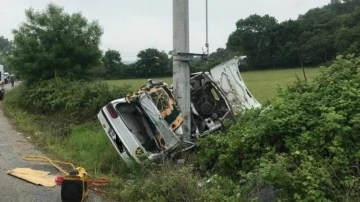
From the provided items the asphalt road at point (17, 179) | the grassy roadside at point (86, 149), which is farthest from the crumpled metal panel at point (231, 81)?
the asphalt road at point (17, 179)

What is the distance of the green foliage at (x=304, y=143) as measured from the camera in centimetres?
441

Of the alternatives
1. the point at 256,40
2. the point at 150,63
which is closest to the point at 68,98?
the point at 150,63

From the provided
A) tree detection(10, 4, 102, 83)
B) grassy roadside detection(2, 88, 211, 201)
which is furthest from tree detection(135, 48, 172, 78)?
grassy roadside detection(2, 88, 211, 201)

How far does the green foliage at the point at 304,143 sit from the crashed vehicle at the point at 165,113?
746 mm

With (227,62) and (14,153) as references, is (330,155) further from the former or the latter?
(14,153)

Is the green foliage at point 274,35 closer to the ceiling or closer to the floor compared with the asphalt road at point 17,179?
closer to the ceiling

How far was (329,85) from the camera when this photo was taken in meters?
6.04

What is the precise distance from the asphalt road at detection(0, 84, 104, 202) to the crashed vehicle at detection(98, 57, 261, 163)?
1.29 metres

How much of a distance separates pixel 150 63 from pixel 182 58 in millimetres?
57785

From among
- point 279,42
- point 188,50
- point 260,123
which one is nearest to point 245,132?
point 260,123

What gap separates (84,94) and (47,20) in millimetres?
10074

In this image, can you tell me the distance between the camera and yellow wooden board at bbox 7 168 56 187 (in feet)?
21.0

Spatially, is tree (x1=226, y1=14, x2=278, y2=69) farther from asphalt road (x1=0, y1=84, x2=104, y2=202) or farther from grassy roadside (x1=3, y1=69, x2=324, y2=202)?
asphalt road (x1=0, y1=84, x2=104, y2=202)

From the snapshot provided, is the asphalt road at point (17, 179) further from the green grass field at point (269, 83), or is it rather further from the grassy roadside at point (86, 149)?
the green grass field at point (269, 83)
